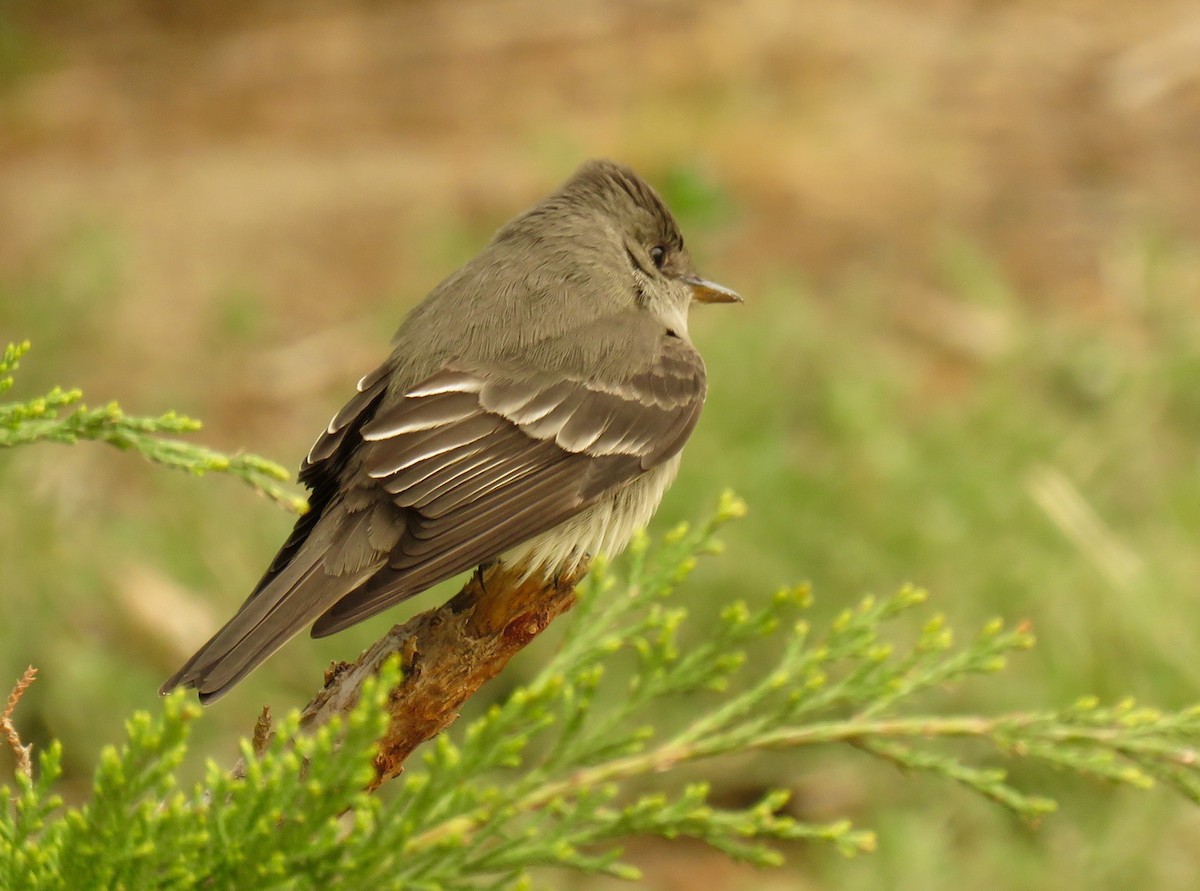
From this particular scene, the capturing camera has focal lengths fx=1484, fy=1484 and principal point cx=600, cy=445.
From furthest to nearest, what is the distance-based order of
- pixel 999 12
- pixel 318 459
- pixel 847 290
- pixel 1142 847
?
pixel 999 12 < pixel 847 290 < pixel 1142 847 < pixel 318 459

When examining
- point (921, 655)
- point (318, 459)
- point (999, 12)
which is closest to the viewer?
point (921, 655)

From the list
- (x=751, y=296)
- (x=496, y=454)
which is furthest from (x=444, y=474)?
(x=751, y=296)

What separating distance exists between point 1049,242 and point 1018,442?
4345mm

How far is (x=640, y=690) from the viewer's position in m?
2.10

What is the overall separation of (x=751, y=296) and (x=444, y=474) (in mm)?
5347

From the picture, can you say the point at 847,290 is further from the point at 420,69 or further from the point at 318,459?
the point at 318,459

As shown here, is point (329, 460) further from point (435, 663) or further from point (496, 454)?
point (435, 663)

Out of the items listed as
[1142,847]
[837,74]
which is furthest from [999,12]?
[1142,847]

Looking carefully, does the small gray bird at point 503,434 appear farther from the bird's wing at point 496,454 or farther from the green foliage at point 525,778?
the green foliage at point 525,778

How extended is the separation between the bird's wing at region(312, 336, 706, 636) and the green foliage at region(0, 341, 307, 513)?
1.58 ft

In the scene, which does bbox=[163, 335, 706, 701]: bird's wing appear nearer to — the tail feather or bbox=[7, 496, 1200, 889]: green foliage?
the tail feather

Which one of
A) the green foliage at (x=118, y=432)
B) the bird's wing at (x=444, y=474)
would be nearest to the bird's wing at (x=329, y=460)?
the bird's wing at (x=444, y=474)

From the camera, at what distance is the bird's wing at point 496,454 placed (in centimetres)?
315

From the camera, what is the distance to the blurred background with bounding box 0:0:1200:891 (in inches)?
219
